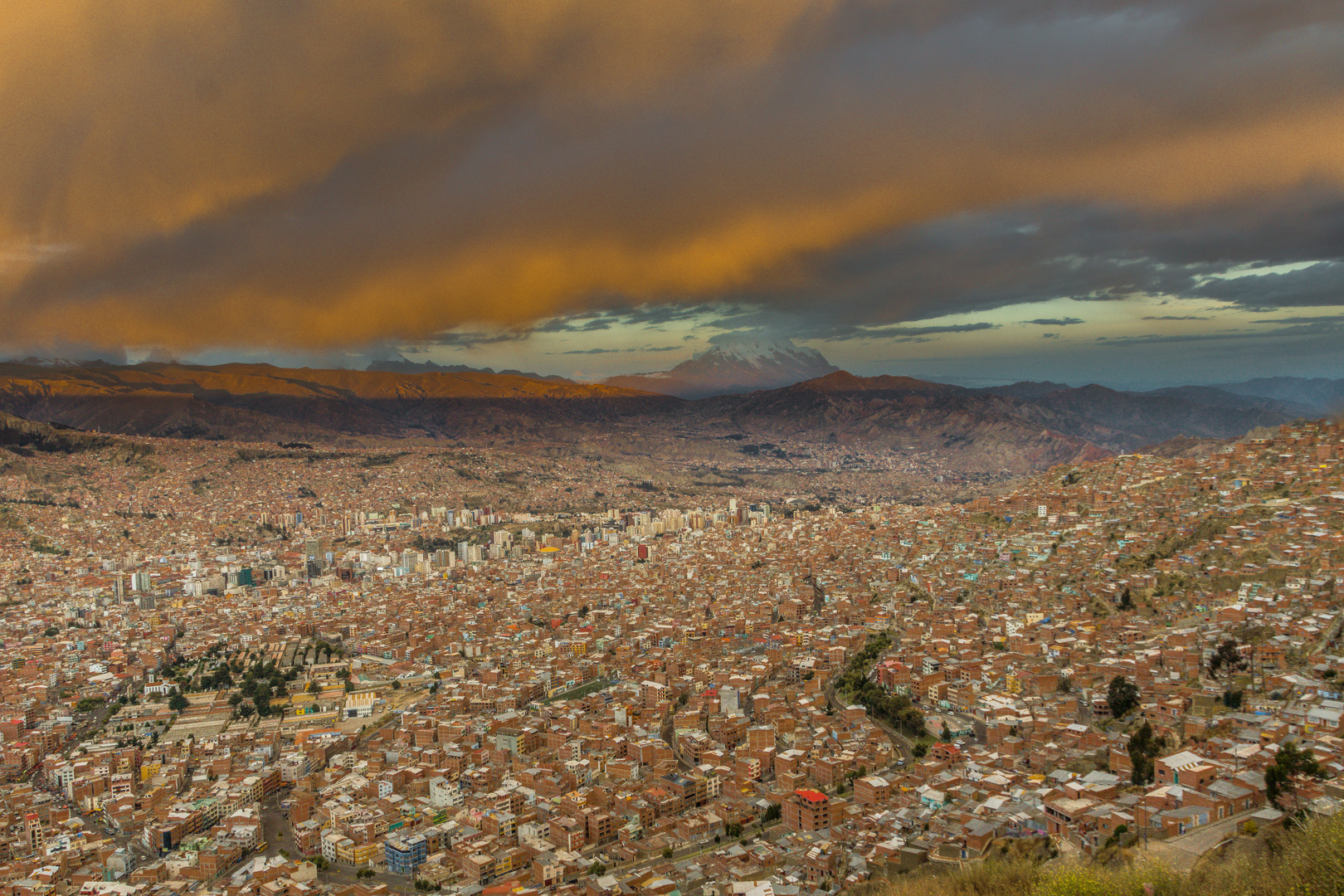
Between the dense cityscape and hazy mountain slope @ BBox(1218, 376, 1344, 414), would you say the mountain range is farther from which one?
the dense cityscape

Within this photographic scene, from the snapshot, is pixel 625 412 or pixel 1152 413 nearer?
pixel 1152 413

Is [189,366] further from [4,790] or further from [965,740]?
[965,740]

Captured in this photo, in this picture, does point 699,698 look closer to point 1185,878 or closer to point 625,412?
point 1185,878

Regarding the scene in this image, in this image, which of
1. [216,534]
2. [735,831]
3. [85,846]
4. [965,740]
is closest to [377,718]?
[85,846]

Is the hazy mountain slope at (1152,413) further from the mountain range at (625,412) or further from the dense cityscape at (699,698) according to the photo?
the dense cityscape at (699,698)

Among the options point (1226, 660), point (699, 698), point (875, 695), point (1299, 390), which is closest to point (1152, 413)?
point (1299, 390)
